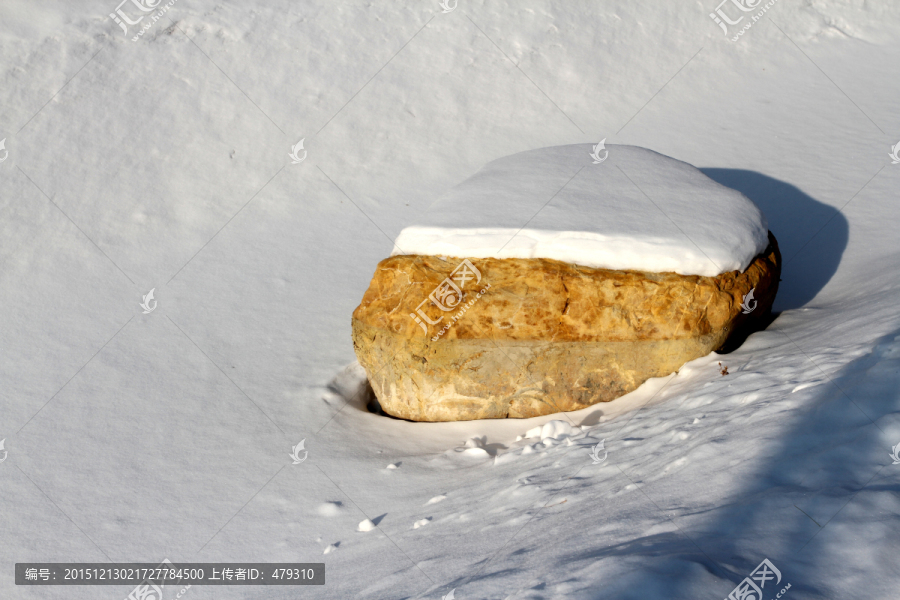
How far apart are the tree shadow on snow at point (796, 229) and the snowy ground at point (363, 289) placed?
0.03 meters

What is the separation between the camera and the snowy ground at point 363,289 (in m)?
2.23

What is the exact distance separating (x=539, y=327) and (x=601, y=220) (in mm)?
660

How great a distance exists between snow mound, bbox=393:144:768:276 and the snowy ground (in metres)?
0.22

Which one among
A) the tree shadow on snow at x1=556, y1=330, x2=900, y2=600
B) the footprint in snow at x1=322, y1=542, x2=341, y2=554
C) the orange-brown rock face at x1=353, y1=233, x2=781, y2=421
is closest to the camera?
the tree shadow on snow at x1=556, y1=330, x2=900, y2=600

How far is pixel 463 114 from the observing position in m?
7.12

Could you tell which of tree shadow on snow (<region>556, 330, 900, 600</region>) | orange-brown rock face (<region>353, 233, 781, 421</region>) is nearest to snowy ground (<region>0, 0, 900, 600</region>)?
tree shadow on snow (<region>556, 330, 900, 600</region>)

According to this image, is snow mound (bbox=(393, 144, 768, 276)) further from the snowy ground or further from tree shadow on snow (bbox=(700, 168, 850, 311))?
tree shadow on snow (bbox=(700, 168, 850, 311))

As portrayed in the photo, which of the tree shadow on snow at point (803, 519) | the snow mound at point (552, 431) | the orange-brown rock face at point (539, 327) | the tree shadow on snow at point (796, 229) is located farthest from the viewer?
the tree shadow on snow at point (796, 229)

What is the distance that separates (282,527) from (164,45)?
537 cm

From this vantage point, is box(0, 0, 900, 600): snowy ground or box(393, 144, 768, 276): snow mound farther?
box(393, 144, 768, 276): snow mound

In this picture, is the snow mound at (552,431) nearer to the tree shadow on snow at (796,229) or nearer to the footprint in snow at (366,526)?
the footprint in snow at (366,526)

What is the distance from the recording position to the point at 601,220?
3.58 metres

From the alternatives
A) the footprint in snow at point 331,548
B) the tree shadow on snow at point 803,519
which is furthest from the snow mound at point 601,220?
the footprint in snow at point 331,548

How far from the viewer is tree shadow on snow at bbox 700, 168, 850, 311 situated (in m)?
4.59
